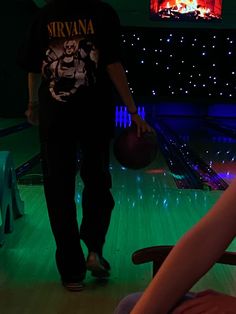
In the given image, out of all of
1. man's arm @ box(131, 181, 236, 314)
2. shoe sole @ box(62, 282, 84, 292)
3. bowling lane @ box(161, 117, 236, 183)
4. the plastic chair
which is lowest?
bowling lane @ box(161, 117, 236, 183)

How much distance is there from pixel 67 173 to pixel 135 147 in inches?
12.3

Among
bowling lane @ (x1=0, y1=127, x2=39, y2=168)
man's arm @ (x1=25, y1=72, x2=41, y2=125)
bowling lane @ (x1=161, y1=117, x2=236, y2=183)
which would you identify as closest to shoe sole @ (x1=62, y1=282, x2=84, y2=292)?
man's arm @ (x1=25, y1=72, x2=41, y2=125)

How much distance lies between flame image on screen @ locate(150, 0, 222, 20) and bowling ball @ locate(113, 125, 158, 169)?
607cm

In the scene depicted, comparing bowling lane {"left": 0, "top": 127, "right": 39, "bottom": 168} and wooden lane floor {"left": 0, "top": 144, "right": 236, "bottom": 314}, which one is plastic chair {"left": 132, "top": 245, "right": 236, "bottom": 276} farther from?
bowling lane {"left": 0, "top": 127, "right": 39, "bottom": 168}

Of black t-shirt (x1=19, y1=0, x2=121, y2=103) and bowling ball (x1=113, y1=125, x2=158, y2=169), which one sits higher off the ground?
black t-shirt (x1=19, y1=0, x2=121, y2=103)

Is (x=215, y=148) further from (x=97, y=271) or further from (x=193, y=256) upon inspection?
(x=193, y=256)

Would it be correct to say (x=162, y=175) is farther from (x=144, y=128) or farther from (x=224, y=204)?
(x=224, y=204)

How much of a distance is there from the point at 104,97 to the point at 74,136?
0.18 meters

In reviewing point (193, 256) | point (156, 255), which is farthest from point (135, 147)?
point (193, 256)

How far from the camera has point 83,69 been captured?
1.82m

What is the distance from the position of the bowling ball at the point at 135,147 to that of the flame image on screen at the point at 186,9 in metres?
6.07

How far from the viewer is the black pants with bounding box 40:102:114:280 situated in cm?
185

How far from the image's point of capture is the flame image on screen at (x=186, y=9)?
7.75 meters

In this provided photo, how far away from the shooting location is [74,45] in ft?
5.91
